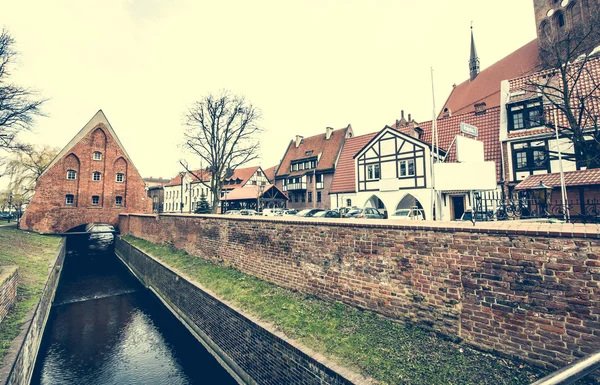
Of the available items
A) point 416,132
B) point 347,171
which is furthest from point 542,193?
point 347,171

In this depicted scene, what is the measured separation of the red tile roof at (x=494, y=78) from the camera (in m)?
27.6

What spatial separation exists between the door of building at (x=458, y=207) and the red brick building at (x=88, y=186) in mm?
29914

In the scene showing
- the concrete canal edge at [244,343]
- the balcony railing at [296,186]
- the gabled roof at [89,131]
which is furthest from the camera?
the balcony railing at [296,186]

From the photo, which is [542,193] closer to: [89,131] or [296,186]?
[296,186]

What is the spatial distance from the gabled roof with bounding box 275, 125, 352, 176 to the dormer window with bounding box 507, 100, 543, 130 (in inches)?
775

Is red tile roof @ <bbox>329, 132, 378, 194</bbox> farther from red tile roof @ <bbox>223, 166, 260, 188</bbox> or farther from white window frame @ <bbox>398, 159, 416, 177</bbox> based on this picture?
red tile roof @ <bbox>223, 166, 260, 188</bbox>

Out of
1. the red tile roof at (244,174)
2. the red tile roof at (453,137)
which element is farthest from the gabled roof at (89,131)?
the red tile roof at (453,137)

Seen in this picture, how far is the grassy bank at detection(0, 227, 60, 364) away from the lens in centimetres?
650

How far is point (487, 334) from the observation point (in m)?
4.86

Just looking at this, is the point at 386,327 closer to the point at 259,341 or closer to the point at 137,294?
the point at 259,341

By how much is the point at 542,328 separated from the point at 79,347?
12872 millimetres

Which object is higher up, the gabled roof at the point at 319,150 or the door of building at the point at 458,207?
the gabled roof at the point at 319,150

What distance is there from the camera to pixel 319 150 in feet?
129

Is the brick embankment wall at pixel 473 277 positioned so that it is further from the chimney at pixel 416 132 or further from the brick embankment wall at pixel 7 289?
the chimney at pixel 416 132
